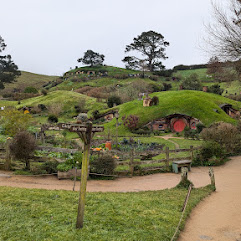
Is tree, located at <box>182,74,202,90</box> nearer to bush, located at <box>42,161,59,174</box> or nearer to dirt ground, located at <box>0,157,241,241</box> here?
dirt ground, located at <box>0,157,241,241</box>

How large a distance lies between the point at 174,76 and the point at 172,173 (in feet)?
220

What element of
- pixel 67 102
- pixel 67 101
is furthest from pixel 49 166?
pixel 67 101

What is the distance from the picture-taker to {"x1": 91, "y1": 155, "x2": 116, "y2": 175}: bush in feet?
39.2

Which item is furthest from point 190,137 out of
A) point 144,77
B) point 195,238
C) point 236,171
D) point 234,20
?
point 144,77

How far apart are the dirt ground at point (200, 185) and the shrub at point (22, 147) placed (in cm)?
119

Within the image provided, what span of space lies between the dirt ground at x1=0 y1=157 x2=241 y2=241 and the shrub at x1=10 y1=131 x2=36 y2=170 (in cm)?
119

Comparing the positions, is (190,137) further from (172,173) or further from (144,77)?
(144,77)

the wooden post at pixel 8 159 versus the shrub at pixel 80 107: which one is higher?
the shrub at pixel 80 107

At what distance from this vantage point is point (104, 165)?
12.0 metres

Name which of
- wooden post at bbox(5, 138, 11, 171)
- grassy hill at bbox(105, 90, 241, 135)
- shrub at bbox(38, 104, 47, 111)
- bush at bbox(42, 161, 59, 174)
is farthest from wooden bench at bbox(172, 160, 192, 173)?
shrub at bbox(38, 104, 47, 111)

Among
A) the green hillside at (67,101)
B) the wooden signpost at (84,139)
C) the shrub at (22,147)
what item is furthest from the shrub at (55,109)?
the wooden signpost at (84,139)

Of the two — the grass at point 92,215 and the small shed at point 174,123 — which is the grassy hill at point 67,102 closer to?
the small shed at point 174,123

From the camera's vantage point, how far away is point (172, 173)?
44.8 feet

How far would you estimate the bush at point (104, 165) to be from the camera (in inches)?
471
